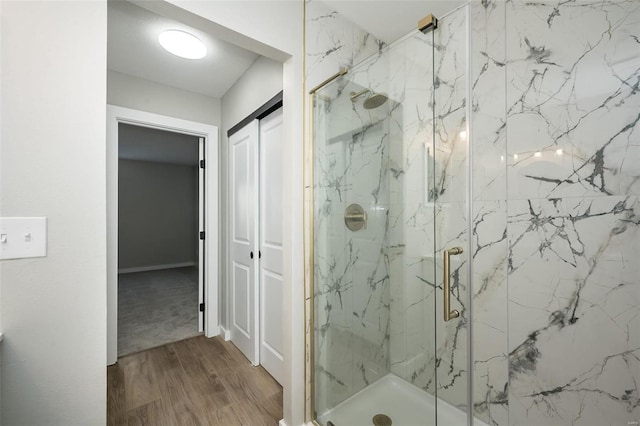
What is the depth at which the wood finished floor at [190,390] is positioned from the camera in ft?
5.53

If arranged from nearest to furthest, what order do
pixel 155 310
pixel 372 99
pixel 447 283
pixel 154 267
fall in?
pixel 447 283, pixel 372 99, pixel 155 310, pixel 154 267

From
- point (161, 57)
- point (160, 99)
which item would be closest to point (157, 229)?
point (160, 99)

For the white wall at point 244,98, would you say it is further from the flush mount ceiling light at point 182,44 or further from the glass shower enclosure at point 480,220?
the glass shower enclosure at point 480,220

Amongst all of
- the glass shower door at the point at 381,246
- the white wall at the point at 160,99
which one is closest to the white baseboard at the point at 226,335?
the glass shower door at the point at 381,246

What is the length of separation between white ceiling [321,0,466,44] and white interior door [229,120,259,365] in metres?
1.09

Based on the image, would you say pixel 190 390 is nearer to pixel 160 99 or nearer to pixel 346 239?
pixel 346 239

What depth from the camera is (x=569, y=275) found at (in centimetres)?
126

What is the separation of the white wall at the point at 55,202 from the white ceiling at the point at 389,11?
1357 mm

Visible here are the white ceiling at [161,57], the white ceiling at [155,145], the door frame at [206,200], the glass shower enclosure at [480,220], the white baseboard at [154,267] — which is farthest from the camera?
the white baseboard at [154,267]

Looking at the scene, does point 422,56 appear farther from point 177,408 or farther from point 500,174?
point 177,408

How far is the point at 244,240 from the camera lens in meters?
2.46

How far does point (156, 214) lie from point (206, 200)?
4407mm

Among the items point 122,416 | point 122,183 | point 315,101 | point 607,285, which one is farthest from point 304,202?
point 122,183

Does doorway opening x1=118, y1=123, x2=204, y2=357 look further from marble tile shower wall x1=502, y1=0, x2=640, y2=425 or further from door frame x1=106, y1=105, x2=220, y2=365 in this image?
marble tile shower wall x1=502, y1=0, x2=640, y2=425
